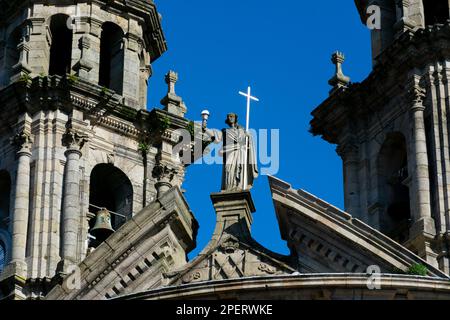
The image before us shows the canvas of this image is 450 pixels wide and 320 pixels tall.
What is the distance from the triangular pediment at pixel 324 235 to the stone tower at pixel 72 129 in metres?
7.76

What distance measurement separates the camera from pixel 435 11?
58906mm

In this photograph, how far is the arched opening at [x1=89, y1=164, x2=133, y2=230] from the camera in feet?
191

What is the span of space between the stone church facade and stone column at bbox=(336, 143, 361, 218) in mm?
38

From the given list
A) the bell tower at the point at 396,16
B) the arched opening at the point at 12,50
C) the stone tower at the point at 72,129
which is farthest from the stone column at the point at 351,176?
the arched opening at the point at 12,50

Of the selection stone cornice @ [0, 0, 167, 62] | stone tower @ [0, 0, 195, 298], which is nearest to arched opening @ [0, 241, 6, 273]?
stone tower @ [0, 0, 195, 298]

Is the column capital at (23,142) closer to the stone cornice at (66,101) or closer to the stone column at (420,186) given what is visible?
the stone cornice at (66,101)

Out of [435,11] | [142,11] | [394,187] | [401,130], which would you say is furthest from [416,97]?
[142,11]

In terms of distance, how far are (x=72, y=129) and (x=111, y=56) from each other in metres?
4.30

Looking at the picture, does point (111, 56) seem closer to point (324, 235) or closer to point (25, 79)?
point (25, 79)

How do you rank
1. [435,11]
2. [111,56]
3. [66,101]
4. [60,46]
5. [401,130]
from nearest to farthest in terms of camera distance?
[401,130] → [66,101] → [435,11] → [111,56] → [60,46]

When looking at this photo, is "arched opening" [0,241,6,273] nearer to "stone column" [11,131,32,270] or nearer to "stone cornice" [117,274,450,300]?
"stone column" [11,131,32,270]

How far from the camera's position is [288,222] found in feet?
160
